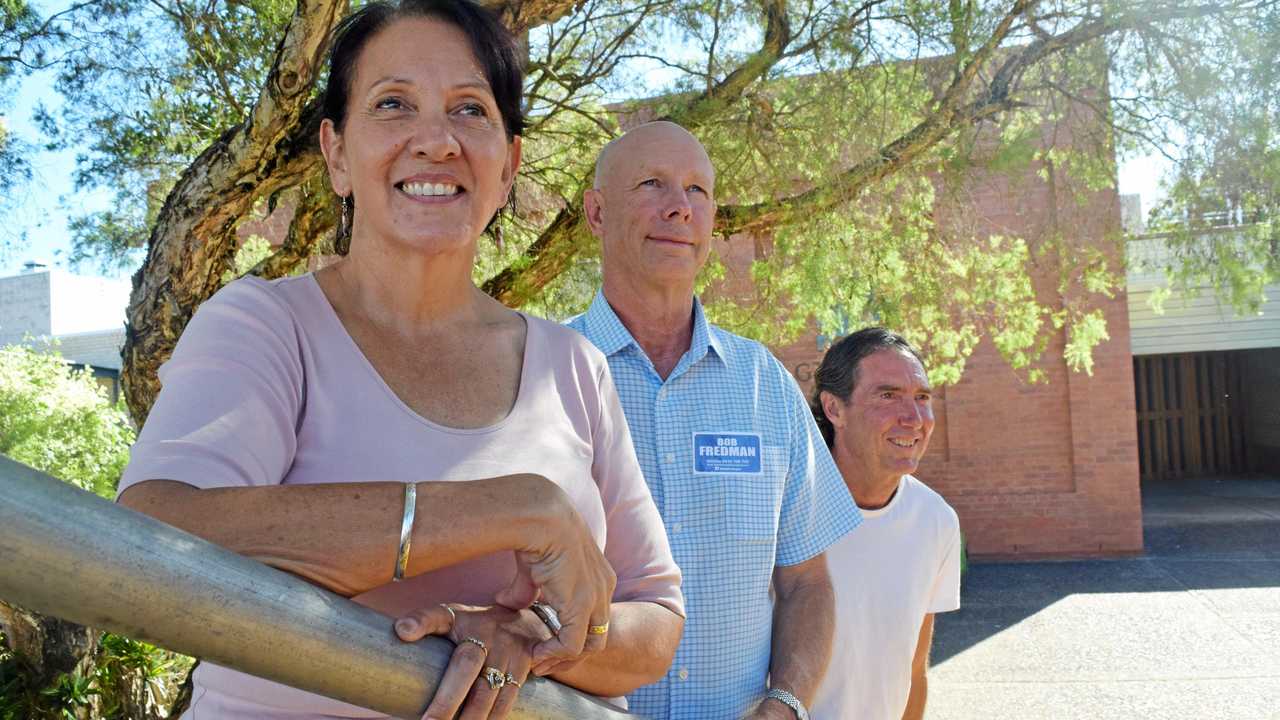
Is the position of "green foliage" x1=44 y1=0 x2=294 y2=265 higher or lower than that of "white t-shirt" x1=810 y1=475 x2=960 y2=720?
higher

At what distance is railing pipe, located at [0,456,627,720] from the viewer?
72 cm

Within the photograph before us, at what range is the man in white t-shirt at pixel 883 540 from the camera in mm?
2895

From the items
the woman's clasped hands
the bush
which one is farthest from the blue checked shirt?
the bush

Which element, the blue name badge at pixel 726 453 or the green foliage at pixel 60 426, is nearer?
the blue name badge at pixel 726 453

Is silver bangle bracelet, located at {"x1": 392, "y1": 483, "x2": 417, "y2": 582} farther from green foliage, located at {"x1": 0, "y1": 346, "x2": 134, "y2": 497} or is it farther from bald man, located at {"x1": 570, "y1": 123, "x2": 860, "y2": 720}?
green foliage, located at {"x1": 0, "y1": 346, "x2": 134, "y2": 497}

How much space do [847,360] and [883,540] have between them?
69 centimetres

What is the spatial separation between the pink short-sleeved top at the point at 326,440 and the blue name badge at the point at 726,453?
2.80ft

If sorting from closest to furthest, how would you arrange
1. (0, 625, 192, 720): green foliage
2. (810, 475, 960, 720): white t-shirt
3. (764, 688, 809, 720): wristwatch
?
(764, 688, 809, 720): wristwatch
(810, 475, 960, 720): white t-shirt
(0, 625, 192, 720): green foliage

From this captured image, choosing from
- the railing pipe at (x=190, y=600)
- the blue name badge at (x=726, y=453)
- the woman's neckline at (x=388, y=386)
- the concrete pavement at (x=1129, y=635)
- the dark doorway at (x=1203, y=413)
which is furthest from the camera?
the dark doorway at (x=1203, y=413)

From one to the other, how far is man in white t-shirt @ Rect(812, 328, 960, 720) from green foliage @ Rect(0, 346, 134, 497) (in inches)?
331

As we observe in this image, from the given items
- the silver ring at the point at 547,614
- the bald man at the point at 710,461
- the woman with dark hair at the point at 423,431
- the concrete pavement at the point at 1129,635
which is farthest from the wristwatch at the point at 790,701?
the concrete pavement at the point at 1129,635

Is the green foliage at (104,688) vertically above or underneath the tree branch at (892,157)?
underneath

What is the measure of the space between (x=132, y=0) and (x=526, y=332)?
19.8 feet

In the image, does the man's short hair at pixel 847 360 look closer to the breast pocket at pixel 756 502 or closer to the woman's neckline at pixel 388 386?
the breast pocket at pixel 756 502
